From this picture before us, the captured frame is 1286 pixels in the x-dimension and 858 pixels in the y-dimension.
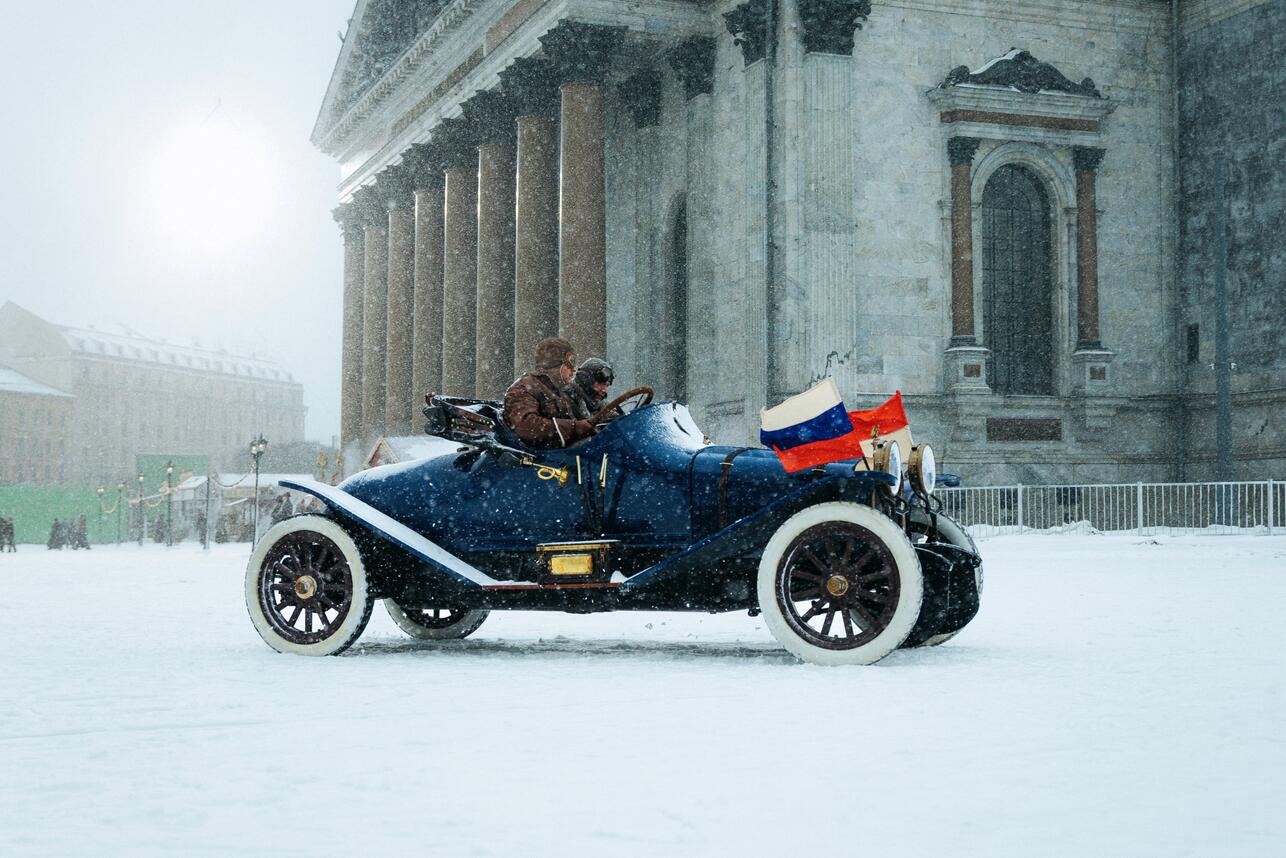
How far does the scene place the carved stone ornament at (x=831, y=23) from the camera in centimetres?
2359

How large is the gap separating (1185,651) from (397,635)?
4.79 meters

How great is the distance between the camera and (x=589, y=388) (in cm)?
791

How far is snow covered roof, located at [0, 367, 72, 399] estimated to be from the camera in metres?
91.0

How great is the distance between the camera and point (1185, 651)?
23.1 feet

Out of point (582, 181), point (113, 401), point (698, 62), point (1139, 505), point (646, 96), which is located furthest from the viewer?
point (113, 401)

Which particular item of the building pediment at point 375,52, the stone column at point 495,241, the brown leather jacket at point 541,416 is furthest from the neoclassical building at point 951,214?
the brown leather jacket at point 541,416

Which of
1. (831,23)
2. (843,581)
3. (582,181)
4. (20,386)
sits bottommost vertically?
(843,581)

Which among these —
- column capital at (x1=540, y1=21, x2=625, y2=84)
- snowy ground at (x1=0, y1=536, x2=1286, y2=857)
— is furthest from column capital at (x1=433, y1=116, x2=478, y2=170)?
snowy ground at (x1=0, y1=536, x2=1286, y2=857)

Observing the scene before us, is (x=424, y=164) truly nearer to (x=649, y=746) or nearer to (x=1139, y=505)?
(x=1139, y=505)

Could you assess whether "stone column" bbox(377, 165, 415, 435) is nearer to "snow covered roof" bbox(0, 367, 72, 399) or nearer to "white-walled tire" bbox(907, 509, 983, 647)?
"white-walled tire" bbox(907, 509, 983, 647)

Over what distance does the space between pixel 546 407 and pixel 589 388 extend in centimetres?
51

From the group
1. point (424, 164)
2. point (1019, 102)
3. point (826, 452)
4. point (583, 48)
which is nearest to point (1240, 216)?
point (1019, 102)

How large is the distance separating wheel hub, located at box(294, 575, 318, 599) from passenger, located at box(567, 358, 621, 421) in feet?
5.64

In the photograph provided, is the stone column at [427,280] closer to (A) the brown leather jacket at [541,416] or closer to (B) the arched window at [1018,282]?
(B) the arched window at [1018,282]
